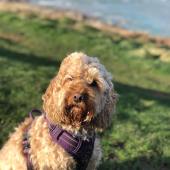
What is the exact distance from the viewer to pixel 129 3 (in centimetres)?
4884

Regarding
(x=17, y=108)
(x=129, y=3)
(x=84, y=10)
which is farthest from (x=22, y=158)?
(x=129, y=3)

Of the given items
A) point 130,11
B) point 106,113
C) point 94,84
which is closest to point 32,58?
point 106,113

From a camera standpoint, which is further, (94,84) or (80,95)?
(94,84)

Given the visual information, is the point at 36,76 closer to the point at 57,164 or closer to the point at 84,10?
the point at 57,164

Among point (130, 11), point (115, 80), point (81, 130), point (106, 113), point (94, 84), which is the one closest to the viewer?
point (94, 84)

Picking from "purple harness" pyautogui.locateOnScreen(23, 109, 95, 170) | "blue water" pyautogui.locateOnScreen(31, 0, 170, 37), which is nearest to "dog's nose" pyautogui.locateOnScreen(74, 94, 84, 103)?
"purple harness" pyautogui.locateOnScreen(23, 109, 95, 170)

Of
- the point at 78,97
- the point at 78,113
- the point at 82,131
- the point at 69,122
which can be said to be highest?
the point at 78,97

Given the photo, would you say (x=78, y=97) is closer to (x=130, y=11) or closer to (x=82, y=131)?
(x=82, y=131)

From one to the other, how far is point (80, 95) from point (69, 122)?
17.4 inches

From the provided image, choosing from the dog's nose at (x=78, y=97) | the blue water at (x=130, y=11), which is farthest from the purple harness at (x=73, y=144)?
the blue water at (x=130, y=11)

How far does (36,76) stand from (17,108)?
8.86 feet

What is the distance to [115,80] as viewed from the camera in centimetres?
1767

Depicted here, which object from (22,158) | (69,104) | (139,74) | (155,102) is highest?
(69,104)

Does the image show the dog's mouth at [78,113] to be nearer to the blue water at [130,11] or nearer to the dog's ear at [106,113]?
the dog's ear at [106,113]
